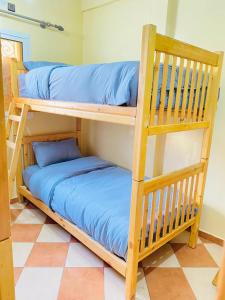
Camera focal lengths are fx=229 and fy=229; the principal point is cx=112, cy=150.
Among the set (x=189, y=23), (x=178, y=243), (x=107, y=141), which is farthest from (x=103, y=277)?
(x=189, y=23)

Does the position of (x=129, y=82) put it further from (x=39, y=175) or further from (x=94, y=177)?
(x=39, y=175)

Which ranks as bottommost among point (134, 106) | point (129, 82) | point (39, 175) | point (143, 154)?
point (39, 175)

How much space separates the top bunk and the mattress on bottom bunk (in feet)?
2.38

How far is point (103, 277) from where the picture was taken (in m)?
1.79

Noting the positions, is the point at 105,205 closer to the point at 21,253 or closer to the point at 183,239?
the point at 21,253

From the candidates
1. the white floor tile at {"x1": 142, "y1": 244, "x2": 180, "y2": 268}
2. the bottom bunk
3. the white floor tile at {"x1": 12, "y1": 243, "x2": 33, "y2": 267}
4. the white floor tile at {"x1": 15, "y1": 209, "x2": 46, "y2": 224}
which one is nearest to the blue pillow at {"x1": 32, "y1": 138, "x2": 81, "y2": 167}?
the bottom bunk

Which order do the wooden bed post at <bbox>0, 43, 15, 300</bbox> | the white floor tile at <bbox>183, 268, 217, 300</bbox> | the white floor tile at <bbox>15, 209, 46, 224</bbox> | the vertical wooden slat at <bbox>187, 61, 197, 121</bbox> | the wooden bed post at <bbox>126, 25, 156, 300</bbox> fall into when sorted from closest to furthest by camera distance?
1. the wooden bed post at <bbox>0, 43, 15, 300</bbox>
2. the wooden bed post at <bbox>126, 25, 156, 300</bbox>
3. the vertical wooden slat at <bbox>187, 61, 197, 121</bbox>
4. the white floor tile at <bbox>183, 268, 217, 300</bbox>
5. the white floor tile at <bbox>15, 209, 46, 224</bbox>

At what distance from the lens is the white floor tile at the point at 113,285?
5.32ft

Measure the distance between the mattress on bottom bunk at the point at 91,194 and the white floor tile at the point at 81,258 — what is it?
274 millimetres

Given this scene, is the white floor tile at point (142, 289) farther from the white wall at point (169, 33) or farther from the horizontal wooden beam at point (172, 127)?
the horizontal wooden beam at point (172, 127)

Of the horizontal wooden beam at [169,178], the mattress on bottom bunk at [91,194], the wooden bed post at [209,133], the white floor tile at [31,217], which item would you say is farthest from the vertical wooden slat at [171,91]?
the white floor tile at [31,217]

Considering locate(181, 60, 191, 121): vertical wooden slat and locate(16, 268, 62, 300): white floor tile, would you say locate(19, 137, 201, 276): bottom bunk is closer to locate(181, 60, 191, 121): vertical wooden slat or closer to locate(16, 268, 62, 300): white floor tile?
locate(16, 268, 62, 300): white floor tile

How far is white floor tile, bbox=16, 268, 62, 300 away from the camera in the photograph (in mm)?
1604

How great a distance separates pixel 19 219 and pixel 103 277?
1270mm
